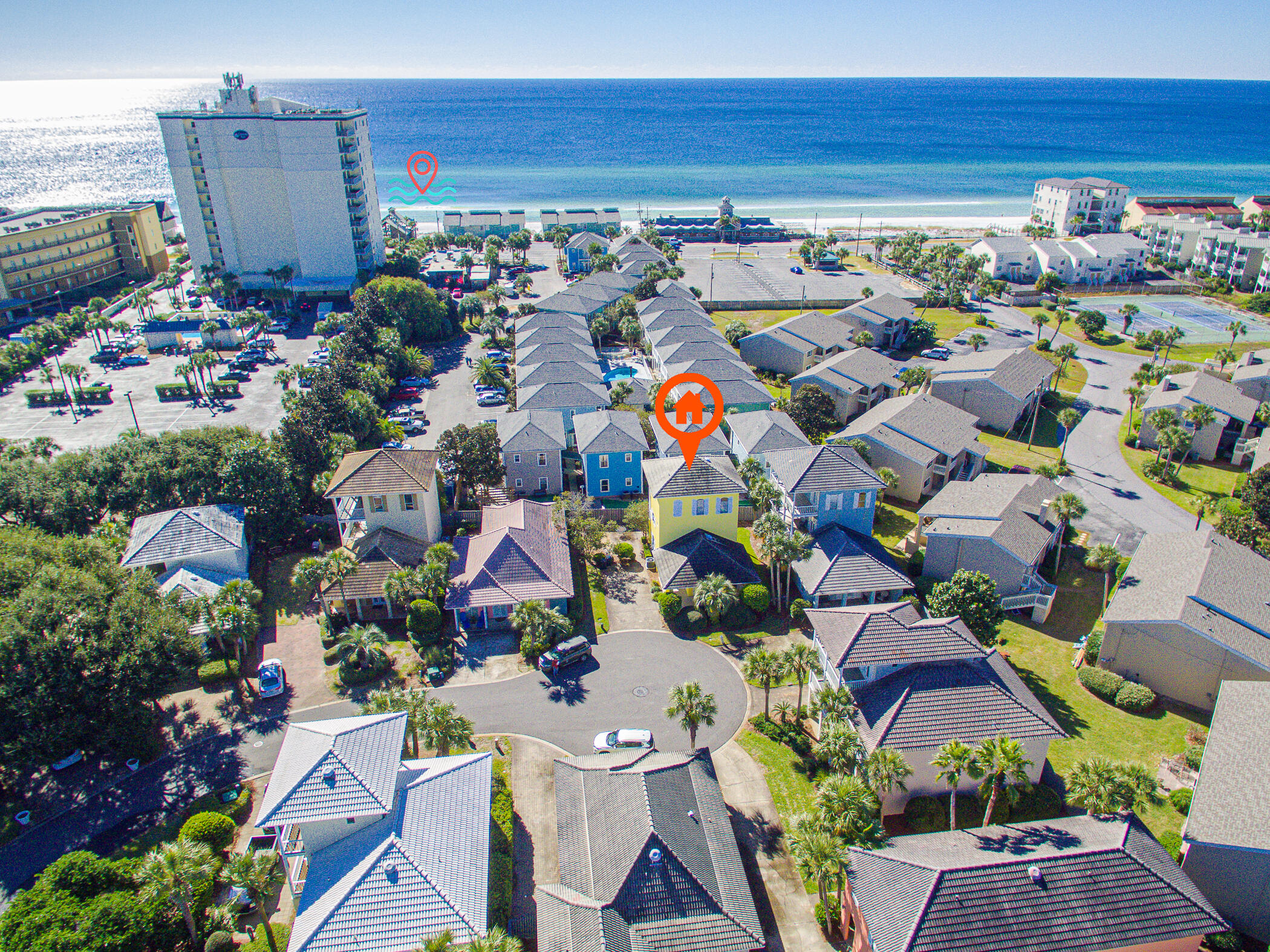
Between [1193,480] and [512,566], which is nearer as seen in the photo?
[512,566]

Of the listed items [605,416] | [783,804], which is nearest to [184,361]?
[605,416]

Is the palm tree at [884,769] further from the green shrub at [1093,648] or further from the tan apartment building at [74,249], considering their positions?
the tan apartment building at [74,249]

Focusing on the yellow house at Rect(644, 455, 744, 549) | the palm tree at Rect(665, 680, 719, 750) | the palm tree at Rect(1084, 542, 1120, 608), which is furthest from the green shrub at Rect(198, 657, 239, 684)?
the palm tree at Rect(1084, 542, 1120, 608)

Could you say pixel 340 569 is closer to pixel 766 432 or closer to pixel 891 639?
pixel 891 639

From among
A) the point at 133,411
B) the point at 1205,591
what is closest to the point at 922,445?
the point at 1205,591

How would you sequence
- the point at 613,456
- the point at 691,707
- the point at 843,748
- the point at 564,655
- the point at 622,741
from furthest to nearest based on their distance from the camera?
1. the point at 613,456
2. the point at 564,655
3. the point at 622,741
4. the point at 691,707
5. the point at 843,748
